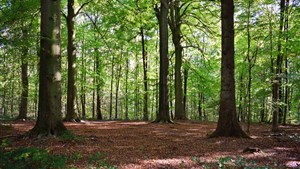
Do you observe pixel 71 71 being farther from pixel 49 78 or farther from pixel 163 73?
pixel 49 78

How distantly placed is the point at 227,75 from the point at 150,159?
4750 millimetres

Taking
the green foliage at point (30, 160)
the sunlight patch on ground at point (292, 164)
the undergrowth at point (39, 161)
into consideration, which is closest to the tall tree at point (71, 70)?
the undergrowth at point (39, 161)

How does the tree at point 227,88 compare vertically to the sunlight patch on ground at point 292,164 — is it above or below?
above

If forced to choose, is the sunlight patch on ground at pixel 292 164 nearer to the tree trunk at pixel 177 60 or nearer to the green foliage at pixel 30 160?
the green foliage at pixel 30 160

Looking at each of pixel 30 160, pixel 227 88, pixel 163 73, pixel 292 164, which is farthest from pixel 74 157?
pixel 163 73

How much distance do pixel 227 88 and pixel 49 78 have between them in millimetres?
5971

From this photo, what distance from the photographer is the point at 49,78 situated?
8.11 m

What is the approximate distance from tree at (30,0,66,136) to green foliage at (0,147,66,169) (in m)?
2.28

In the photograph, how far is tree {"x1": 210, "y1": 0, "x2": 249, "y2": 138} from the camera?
353 inches

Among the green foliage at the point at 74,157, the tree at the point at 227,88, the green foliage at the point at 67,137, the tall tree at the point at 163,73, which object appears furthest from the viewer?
the tall tree at the point at 163,73

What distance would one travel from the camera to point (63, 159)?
17.5 feet

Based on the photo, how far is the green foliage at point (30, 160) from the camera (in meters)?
5.01

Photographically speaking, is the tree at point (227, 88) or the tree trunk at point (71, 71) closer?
the tree at point (227, 88)

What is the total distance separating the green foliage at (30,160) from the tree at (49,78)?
7.49 ft
